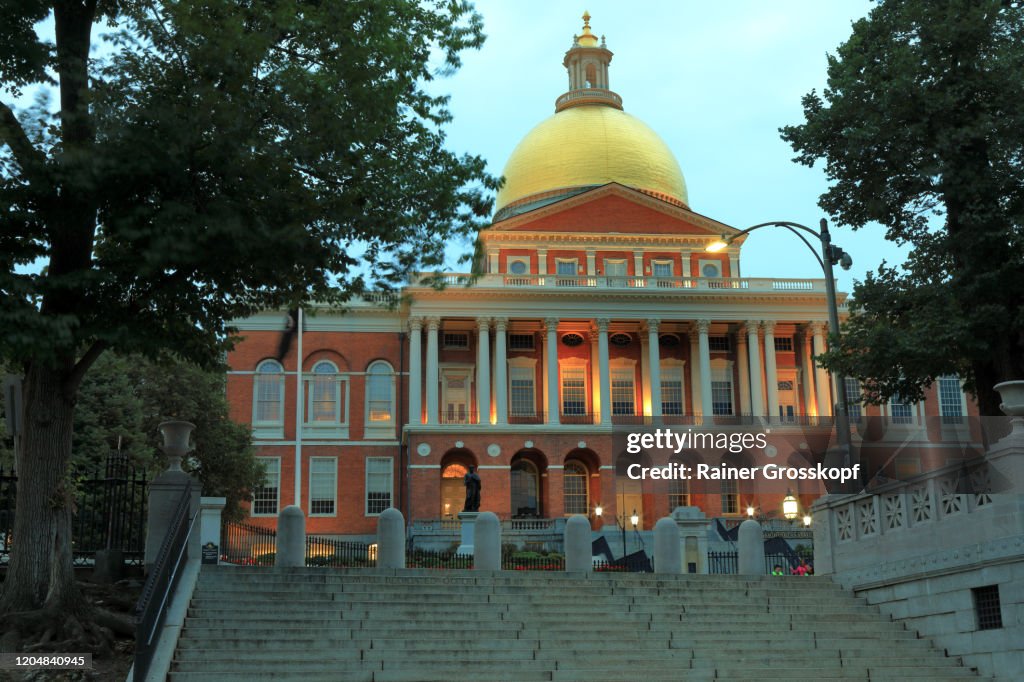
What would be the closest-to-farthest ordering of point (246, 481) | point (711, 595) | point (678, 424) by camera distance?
point (711, 595)
point (246, 481)
point (678, 424)

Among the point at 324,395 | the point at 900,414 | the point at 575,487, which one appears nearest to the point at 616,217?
the point at 575,487

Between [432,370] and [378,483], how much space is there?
22.0 feet

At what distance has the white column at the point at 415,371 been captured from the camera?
56844 mm

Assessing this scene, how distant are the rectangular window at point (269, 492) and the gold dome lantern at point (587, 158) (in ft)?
66.6

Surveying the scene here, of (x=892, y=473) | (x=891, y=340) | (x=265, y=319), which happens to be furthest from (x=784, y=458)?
(x=891, y=340)

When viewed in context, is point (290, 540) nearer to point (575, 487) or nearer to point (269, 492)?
point (269, 492)

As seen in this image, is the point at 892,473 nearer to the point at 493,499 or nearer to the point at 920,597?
the point at 493,499

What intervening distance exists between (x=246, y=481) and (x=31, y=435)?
28.8 metres

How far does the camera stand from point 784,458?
57.6 m

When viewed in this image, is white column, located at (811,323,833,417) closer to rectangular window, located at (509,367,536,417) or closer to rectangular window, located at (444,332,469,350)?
rectangular window, located at (509,367,536,417)

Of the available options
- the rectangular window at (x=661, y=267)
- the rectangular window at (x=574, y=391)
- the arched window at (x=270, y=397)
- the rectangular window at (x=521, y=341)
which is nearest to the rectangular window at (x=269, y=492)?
the arched window at (x=270, y=397)

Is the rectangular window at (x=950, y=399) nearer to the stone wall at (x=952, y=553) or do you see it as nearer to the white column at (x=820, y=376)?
the white column at (x=820, y=376)

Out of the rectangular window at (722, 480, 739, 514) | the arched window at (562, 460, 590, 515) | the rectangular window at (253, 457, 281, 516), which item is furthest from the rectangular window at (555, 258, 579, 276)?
the rectangular window at (253, 457, 281, 516)

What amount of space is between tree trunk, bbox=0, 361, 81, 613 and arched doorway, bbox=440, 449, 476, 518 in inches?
1654
